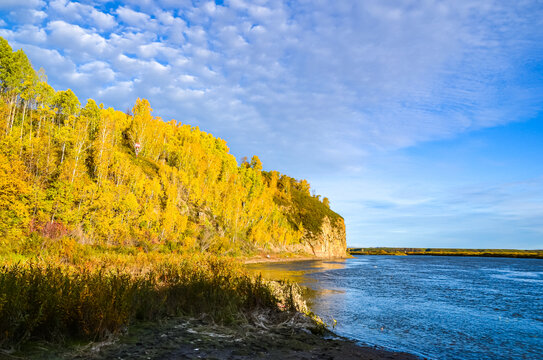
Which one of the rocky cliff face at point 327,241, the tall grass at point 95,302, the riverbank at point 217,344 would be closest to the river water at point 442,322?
the riverbank at point 217,344

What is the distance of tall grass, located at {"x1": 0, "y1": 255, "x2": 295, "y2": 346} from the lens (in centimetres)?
534

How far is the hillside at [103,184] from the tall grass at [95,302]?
13.2m

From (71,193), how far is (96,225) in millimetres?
4911

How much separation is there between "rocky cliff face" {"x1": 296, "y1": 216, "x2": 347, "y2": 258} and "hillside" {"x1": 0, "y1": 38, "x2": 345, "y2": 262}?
973 inches

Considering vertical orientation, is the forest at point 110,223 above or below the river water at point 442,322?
above

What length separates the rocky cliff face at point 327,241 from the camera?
356ft

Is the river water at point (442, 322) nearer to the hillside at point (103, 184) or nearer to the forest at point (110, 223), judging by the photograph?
the forest at point (110, 223)

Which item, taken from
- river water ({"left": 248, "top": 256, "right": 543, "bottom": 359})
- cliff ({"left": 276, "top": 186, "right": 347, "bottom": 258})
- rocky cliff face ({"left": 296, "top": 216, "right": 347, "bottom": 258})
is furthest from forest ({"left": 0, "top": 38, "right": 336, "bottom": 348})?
cliff ({"left": 276, "top": 186, "right": 347, "bottom": 258})

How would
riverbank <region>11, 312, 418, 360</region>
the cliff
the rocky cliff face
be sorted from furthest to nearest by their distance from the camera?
the cliff
the rocky cliff face
riverbank <region>11, 312, 418, 360</region>

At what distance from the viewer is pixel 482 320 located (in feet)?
47.4

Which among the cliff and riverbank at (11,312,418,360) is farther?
the cliff

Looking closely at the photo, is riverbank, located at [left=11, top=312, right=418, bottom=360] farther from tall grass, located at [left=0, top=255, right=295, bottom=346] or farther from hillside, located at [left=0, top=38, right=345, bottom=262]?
hillside, located at [left=0, top=38, right=345, bottom=262]

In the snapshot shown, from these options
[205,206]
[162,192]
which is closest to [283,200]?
[205,206]

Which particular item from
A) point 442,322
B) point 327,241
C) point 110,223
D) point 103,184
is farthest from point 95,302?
point 327,241
